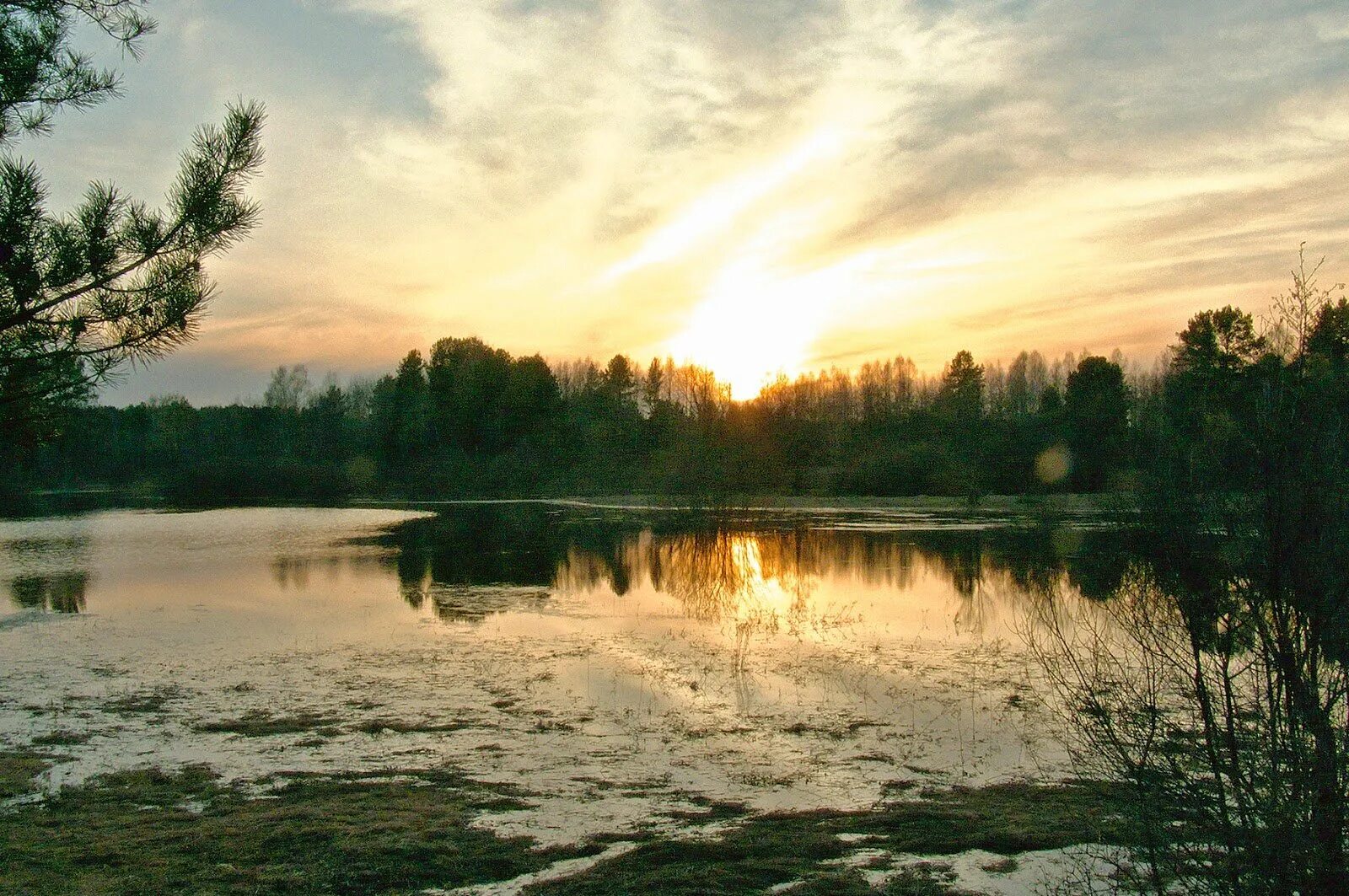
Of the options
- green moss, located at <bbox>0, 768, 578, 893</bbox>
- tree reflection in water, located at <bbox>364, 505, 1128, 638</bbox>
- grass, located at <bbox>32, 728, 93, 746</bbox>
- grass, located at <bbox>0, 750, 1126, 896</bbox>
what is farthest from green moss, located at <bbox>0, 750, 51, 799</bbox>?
tree reflection in water, located at <bbox>364, 505, 1128, 638</bbox>

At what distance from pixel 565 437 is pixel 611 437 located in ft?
20.9

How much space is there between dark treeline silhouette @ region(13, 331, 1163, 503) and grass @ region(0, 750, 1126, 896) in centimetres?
3616

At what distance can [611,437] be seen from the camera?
290 ft

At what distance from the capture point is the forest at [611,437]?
170 feet

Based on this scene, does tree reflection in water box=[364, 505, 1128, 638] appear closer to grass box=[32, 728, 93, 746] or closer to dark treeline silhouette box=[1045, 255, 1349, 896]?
dark treeline silhouette box=[1045, 255, 1349, 896]

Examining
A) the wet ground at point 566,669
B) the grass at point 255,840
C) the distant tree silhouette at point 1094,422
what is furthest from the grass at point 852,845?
the distant tree silhouette at point 1094,422

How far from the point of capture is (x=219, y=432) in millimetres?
105375

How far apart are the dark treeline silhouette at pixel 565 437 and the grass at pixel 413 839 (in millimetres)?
36163

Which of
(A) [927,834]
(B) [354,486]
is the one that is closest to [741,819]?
(A) [927,834]

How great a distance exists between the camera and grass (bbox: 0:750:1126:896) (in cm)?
654

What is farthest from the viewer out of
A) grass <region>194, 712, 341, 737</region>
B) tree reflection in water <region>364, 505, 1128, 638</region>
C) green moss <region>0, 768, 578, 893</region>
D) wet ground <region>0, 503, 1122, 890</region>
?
tree reflection in water <region>364, 505, 1128, 638</region>

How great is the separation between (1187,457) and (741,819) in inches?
192

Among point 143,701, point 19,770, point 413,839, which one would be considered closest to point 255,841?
point 413,839

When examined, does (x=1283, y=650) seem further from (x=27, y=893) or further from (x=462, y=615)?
(x=462, y=615)
